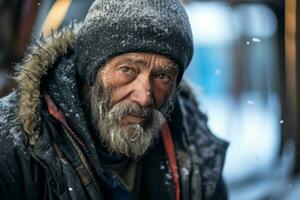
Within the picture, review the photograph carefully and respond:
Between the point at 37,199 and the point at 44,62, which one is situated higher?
the point at 44,62

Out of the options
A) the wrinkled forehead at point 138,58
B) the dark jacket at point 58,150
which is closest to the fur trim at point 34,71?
the dark jacket at point 58,150

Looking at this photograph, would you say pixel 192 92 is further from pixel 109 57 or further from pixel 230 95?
pixel 230 95

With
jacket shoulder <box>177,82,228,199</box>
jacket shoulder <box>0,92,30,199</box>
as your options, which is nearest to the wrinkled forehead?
jacket shoulder <box>0,92,30,199</box>

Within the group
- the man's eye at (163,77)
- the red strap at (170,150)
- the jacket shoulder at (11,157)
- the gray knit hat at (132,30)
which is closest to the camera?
the jacket shoulder at (11,157)

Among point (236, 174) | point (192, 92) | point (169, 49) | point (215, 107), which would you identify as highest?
point (169, 49)

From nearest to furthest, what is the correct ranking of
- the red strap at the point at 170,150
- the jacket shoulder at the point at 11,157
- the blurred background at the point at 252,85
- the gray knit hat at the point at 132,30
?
the jacket shoulder at the point at 11,157, the gray knit hat at the point at 132,30, the red strap at the point at 170,150, the blurred background at the point at 252,85

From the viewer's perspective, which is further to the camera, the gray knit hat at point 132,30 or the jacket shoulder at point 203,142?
the jacket shoulder at point 203,142

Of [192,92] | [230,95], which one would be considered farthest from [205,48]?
[192,92]

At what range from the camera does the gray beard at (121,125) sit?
253 centimetres

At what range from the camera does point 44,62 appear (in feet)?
8.26

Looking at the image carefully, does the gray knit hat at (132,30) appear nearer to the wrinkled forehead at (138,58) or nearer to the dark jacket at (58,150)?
the wrinkled forehead at (138,58)

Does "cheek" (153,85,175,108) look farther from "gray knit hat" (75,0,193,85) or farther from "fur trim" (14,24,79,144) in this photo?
"fur trim" (14,24,79,144)

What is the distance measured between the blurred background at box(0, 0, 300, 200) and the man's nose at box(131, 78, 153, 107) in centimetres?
309

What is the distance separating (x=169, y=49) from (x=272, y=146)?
4.09 metres
